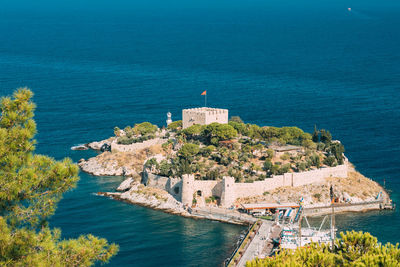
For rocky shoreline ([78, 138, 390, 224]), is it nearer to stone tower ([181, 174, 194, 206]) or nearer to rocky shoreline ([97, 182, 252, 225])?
rocky shoreline ([97, 182, 252, 225])

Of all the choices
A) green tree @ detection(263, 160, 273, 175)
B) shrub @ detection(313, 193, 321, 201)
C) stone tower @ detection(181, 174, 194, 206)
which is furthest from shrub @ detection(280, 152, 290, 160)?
stone tower @ detection(181, 174, 194, 206)

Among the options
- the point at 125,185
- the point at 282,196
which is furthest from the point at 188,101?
the point at 282,196

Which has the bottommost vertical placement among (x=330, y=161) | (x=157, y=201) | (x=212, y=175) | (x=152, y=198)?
(x=157, y=201)

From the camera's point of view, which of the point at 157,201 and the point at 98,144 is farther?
the point at 98,144

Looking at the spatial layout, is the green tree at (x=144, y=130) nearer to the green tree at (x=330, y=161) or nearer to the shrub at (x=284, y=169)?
the shrub at (x=284, y=169)

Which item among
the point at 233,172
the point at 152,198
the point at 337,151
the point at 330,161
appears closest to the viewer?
the point at 152,198

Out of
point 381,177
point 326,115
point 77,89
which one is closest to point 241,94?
point 326,115

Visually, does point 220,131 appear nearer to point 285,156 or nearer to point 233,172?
point 285,156

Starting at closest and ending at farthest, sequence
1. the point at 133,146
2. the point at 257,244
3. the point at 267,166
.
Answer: the point at 257,244 → the point at 267,166 → the point at 133,146
